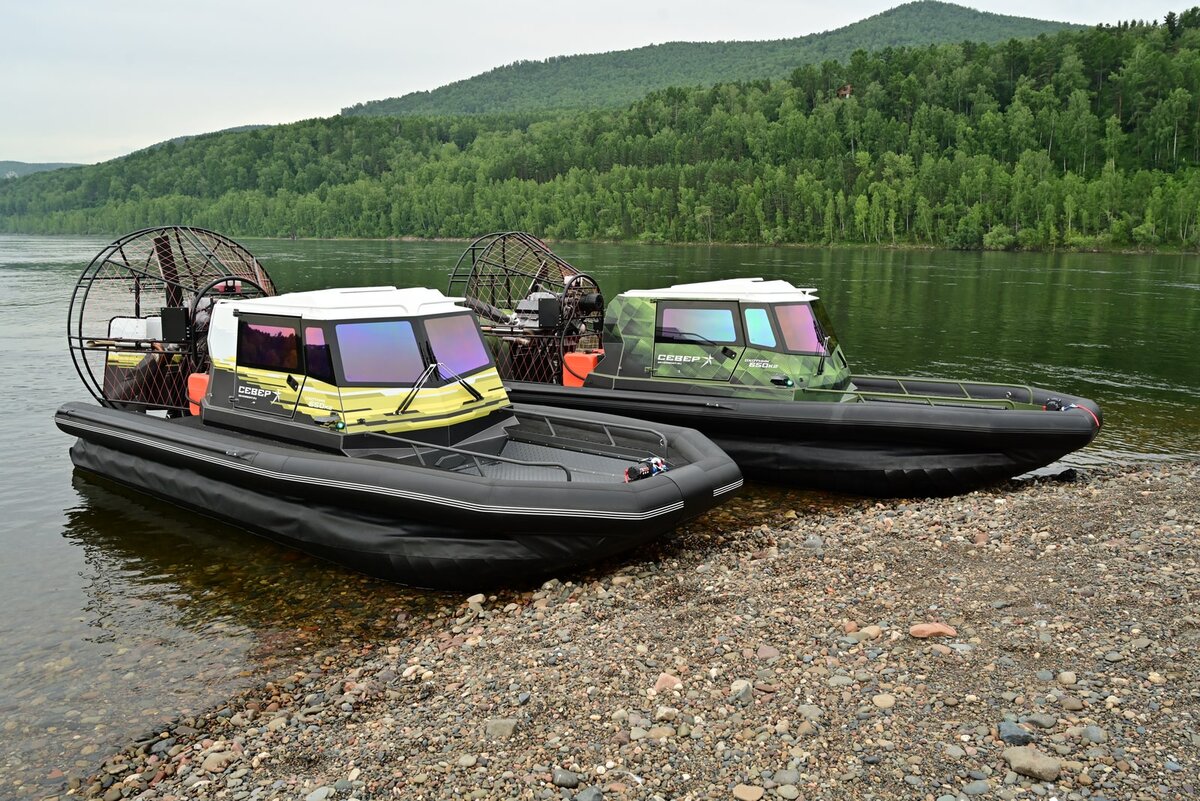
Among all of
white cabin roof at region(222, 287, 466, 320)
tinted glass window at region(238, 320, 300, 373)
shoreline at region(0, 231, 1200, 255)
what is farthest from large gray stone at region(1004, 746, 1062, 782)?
shoreline at region(0, 231, 1200, 255)

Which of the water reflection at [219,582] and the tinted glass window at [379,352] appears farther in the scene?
the tinted glass window at [379,352]

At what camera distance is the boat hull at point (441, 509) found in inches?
317

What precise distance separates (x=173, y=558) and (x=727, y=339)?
281 inches

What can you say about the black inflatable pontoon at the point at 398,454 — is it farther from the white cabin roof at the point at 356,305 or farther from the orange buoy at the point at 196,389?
the orange buoy at the point at 196,389

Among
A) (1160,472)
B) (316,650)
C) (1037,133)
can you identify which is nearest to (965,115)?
(1037,133)

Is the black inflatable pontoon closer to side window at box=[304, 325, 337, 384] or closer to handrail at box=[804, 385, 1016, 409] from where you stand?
side window at box=[304, 325, 337, 384]

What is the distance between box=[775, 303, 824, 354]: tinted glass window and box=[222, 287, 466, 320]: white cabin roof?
168 inches

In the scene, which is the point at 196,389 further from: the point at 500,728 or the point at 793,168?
the point at 793,168

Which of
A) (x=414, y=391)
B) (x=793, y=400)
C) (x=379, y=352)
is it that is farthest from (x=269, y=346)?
(x=793, y=400)

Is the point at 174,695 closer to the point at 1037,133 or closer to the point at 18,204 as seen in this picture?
the point at 1037,133

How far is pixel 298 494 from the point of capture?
29.8 ft

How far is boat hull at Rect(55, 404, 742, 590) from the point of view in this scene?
26.4 ft

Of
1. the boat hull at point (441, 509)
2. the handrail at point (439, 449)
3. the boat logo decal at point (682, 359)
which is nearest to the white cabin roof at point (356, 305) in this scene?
the handrail at point (439, 449)

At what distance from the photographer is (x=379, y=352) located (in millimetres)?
9555
